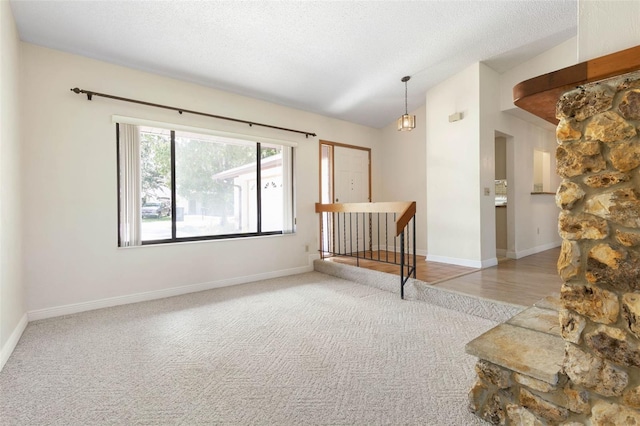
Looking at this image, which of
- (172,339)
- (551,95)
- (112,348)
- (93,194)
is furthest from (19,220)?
(551,95)

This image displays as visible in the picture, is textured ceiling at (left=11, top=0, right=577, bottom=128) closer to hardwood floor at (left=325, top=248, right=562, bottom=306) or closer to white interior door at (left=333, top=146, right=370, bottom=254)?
white interior door at (left=333, top=146, right=370, bottom=254)

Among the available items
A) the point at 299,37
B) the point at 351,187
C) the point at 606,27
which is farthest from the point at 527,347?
the point at 351,187

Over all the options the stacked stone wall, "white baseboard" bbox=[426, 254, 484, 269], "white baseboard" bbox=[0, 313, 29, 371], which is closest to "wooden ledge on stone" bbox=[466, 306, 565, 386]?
the stacked stone wall

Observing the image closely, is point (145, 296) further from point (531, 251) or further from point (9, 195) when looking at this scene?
point (531, 251)

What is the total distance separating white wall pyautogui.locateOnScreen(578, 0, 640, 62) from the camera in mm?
1138

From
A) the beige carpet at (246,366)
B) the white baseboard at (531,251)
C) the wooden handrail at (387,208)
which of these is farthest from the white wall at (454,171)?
the beige carpet at (246,366)

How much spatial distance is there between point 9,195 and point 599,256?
3738mm

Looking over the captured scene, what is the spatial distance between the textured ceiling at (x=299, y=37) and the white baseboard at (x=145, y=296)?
258cm

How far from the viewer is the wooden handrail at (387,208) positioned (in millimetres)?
3460

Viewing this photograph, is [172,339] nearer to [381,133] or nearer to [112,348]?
[112,348]

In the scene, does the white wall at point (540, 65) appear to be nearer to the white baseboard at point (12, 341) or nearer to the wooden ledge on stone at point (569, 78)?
the wooden ledge on stone at point (569, 78)

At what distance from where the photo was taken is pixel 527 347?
5.13ft

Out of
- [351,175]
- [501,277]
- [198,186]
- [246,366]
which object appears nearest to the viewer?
[246,366]

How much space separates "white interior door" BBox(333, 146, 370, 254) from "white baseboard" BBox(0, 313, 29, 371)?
13.2 feet
